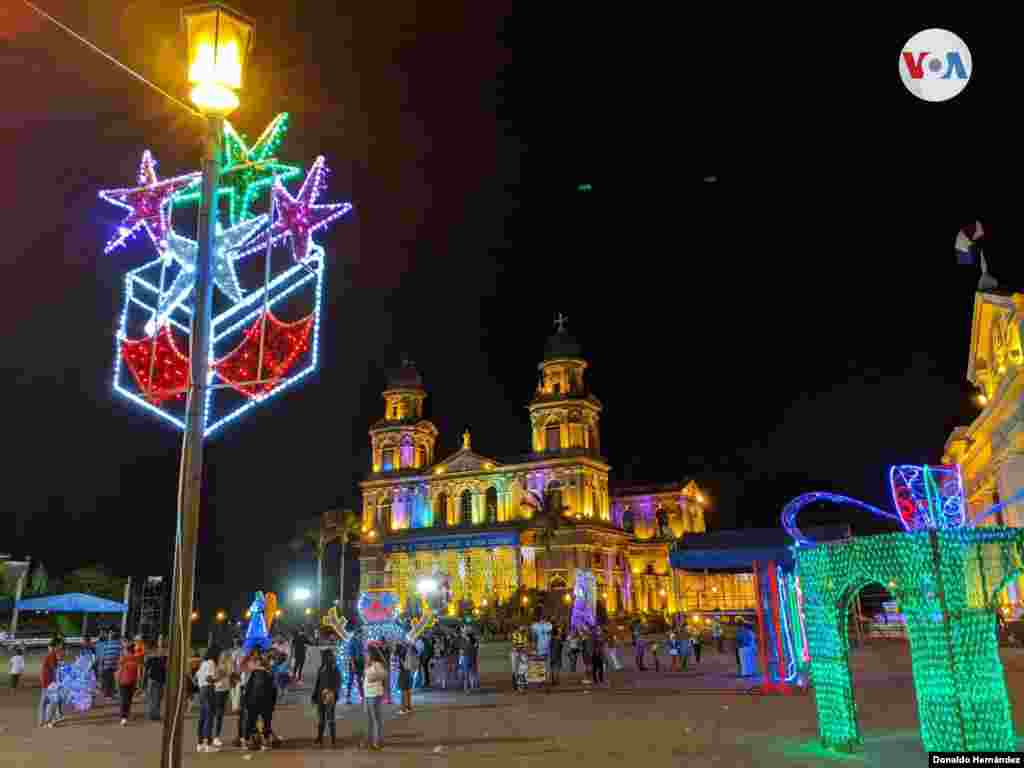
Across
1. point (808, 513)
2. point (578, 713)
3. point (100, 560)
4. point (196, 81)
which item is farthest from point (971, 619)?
point (808, 513)

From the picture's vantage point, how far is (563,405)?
205 ft

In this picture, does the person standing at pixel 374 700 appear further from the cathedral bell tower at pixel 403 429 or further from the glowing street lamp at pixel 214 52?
the cathedral bell tower at pixel 403 429

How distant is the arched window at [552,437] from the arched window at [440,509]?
10379 mm

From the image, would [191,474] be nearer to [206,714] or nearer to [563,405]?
[206,714]

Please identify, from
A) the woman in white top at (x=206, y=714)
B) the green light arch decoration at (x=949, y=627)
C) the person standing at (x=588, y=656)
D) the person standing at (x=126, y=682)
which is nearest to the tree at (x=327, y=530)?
the person standing at (x=588, y=656)

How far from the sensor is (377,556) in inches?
2601

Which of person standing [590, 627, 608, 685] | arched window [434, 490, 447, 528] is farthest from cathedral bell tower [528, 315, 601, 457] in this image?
person standing [590, 627, 608, 685]

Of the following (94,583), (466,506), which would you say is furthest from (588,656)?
(94,583)

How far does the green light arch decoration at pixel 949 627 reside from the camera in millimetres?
10102

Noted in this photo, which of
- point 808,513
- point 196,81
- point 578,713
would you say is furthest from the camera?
point 808,513

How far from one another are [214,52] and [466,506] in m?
62.2

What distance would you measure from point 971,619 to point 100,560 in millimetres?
65016

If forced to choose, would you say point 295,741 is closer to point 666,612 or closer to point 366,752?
point 366,752

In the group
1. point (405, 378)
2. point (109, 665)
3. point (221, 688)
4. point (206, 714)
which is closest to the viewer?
point (206, 714)
